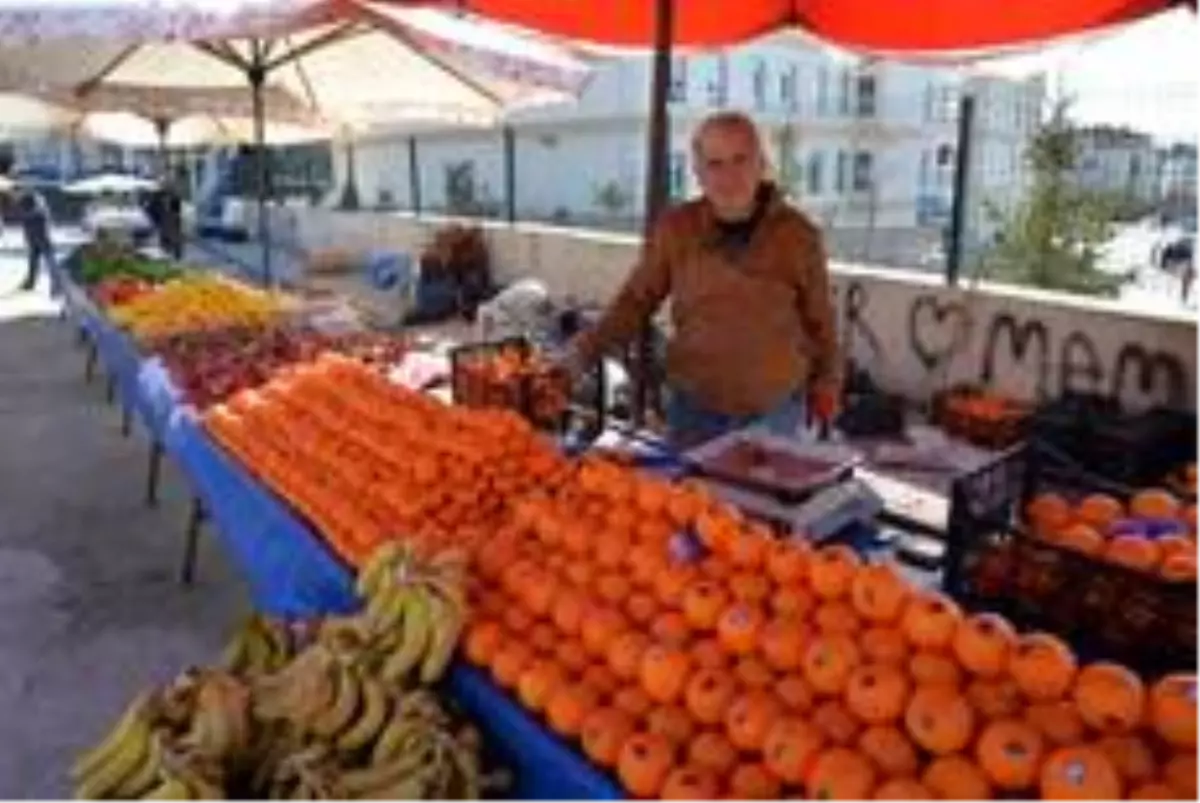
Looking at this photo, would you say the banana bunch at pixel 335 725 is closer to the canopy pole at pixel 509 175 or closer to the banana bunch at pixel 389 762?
the banana bunch at pixel 389 762

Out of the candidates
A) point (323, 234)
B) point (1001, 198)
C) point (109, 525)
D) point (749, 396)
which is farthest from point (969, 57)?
point (323, 234)

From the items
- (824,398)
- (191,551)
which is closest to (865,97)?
(191,551)

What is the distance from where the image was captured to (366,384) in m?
4.13

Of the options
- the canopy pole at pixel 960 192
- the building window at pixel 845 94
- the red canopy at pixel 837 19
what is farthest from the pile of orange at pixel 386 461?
the building window at pixel 845 94

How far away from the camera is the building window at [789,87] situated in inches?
1318

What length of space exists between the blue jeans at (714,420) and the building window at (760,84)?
30.3m

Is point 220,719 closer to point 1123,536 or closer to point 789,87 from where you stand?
point 1123,536

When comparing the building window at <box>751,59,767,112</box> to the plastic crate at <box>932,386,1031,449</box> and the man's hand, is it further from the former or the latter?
the man's hand

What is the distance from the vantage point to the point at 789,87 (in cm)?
3359

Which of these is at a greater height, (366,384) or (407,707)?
(366,384)

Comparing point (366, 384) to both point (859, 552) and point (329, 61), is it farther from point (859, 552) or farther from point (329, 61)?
point (329, 61)

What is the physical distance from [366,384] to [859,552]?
77.9 inches

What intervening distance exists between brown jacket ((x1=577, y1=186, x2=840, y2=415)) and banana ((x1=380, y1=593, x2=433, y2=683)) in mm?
1709

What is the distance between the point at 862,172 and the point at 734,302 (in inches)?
1288
